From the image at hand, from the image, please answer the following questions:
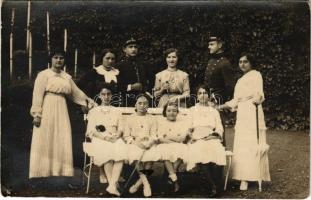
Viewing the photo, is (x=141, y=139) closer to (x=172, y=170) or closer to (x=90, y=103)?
(x=172, y=170)

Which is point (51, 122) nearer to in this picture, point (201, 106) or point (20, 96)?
point (20, 96)

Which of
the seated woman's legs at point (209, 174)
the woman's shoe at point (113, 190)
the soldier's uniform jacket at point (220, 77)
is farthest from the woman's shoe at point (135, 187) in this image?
the soldier's uniform jacket at point (220, 77)

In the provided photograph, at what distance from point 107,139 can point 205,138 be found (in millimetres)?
891

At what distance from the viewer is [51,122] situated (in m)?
6.86

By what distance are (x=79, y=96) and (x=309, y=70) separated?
→ 6.97ft

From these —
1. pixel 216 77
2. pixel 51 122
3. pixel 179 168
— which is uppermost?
pixel 216 77

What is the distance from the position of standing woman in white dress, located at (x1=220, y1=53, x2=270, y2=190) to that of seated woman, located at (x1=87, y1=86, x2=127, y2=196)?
39.7 inches

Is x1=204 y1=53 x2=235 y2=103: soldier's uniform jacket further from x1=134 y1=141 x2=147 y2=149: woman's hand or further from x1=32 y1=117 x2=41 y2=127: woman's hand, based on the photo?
x1=32 y1=117 x2=41 y2=127: woman's hand

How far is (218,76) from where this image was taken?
6883 millimetres

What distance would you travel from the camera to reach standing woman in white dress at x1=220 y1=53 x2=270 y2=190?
6883 millimetres

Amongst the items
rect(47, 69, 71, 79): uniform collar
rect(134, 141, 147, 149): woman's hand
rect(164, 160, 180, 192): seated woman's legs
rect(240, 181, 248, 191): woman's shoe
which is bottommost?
rect(240, 181, 248, 191): woman's shoe

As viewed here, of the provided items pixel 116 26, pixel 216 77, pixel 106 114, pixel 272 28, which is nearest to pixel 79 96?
pixel 106 114

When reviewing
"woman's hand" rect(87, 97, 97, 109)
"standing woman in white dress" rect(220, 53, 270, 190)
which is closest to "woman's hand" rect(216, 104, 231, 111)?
"standing woman in white dress" rect(220, 53, 270, 190)

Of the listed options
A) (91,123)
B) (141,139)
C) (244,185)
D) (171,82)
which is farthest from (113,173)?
(244,185)
